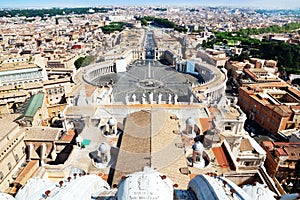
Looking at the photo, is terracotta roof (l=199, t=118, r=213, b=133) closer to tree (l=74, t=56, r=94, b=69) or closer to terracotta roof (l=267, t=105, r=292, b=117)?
terracotta roof (l=267, t=105, r=292, b=117)

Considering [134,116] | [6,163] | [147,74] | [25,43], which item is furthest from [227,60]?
[25,43]

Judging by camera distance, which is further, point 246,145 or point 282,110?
point 282,110

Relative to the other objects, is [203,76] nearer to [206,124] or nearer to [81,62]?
[206,124]

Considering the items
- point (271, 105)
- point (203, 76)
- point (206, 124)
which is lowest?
point (203, 76)

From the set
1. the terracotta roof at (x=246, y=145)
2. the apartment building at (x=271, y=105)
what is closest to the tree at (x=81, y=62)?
the apartment building at (x=271, y=105)

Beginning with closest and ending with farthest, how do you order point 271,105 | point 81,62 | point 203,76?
1. point 271,105
2. point 203,76
3. point 81,62

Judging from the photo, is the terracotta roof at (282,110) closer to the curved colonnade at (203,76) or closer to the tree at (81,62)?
the curved colonnade at (203,76)

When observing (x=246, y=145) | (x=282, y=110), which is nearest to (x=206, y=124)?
(x=246, y=145)

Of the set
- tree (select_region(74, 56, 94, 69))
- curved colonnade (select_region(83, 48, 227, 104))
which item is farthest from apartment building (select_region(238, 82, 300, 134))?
tree (select_region(74, 56, 94, 69))

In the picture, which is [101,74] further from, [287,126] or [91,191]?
[91,191]

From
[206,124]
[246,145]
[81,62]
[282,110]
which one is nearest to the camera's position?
[206,124]

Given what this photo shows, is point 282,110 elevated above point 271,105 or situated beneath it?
elevated above
